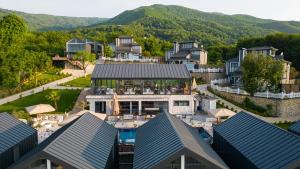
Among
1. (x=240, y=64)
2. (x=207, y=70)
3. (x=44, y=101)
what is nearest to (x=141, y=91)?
(x=44, y=101)

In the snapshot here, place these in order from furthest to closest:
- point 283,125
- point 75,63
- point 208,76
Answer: point 75,63 < point 208,76 < point 283,125

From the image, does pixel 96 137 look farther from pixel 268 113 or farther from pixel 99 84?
pixel 268 113

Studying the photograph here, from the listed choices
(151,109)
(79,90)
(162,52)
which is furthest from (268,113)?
(162,52)

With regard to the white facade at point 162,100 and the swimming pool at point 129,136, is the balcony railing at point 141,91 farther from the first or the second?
the swimming pool at point 129,136

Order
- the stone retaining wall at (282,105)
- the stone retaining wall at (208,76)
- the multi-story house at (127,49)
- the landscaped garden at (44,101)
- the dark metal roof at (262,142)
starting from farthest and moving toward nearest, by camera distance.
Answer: the multi-story house at (127,49) → the stone retaining wall at (208,76) → the stone retaining wall at (282,105) → the landscaped garden at (44,101) → the dark metal roof at (262,142)

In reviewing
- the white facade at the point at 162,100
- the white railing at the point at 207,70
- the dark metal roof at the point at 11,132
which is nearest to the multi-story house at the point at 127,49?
the white railing at the point at 207,70

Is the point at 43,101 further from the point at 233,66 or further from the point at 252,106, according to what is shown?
the point at 233,66
